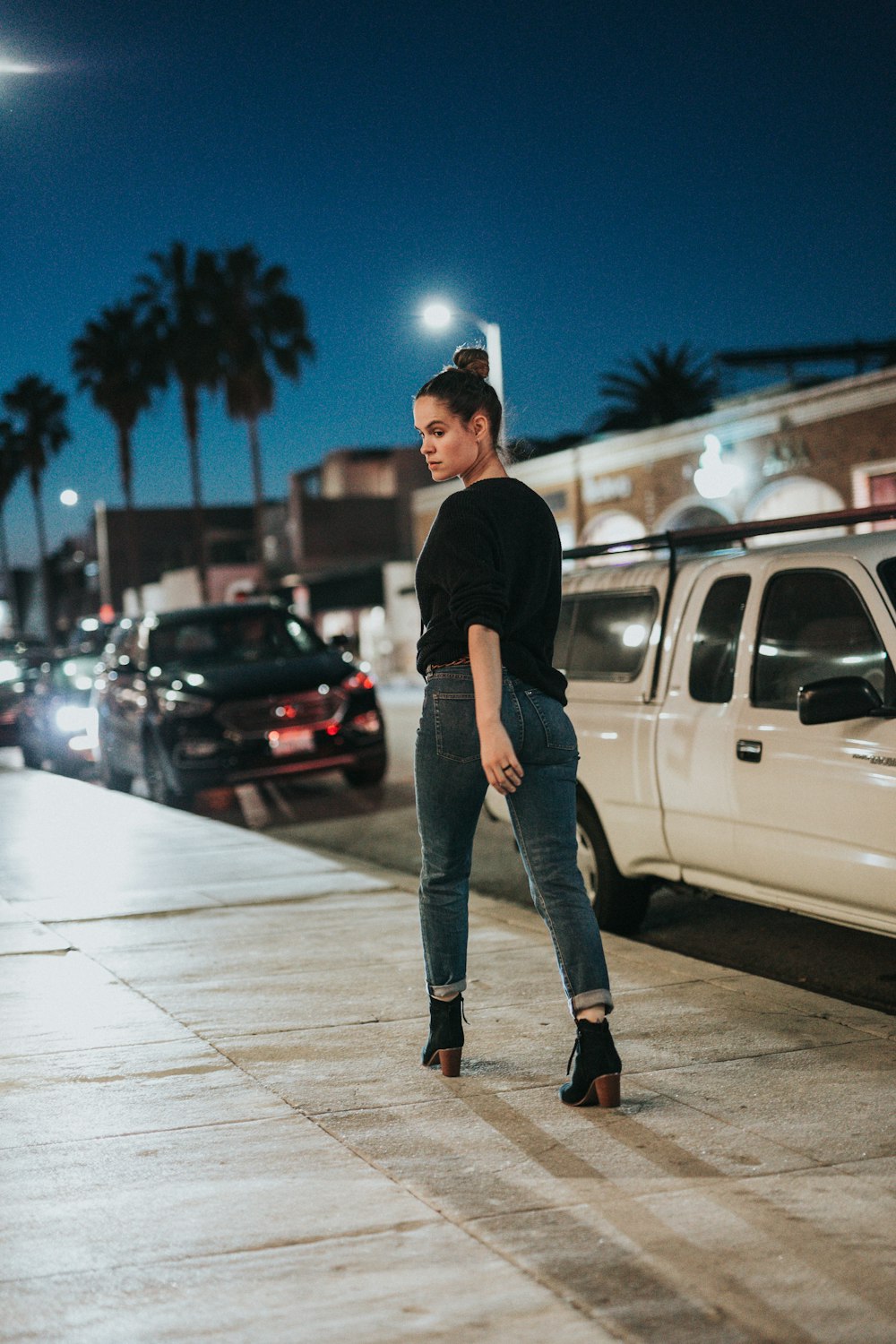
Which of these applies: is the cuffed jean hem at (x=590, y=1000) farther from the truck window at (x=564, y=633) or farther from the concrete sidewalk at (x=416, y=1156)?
the truck window at (x=564, y=633)

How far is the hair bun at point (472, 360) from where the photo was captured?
182 inches

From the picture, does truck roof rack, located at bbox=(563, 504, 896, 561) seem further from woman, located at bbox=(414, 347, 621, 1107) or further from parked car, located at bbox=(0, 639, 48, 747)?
parked car, located at bbox=(0, 639, 48, 747)

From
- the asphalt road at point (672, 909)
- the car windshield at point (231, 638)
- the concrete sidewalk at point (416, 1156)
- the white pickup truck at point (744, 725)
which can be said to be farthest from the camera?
the car windshield at point (231, 638)

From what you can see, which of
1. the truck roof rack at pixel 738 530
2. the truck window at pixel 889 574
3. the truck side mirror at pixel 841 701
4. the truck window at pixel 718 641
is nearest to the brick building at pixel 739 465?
the truck roof rack at pixel 738 530

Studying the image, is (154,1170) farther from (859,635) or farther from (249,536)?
(249,536)

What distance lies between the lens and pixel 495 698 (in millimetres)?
4234

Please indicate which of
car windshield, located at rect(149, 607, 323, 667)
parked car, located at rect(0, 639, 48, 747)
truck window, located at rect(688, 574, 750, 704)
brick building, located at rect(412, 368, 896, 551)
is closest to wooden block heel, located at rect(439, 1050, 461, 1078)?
truck window, located at rect(688, 574, 750, 704)

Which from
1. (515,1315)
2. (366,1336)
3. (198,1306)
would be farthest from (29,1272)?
(515,1315)

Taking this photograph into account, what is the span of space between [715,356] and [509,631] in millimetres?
41347

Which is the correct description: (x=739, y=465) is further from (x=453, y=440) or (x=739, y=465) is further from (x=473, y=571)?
(x=473, y=571)

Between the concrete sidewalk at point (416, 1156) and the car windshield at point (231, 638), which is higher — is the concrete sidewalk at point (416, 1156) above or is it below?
below

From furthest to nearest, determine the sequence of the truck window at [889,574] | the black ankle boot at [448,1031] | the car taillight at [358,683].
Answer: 1. the car taillight at [358,683]
2. the truck window at [889,574]
3. the black ankle boot at [448,1031]

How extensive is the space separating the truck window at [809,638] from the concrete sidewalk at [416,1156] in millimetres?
1150

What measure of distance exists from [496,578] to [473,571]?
0.06m
